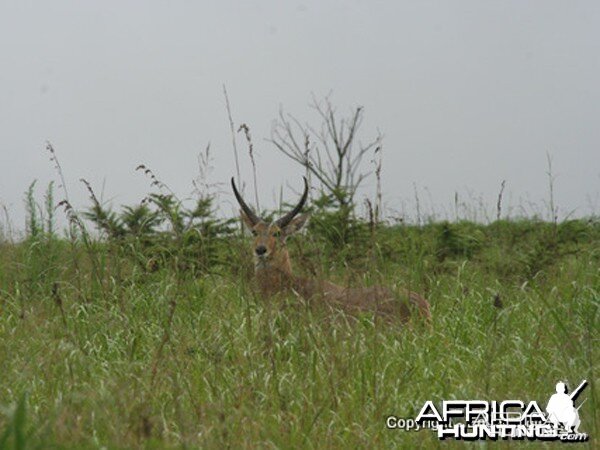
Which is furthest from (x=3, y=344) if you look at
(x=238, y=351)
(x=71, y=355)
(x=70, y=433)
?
(x=70, y=433)

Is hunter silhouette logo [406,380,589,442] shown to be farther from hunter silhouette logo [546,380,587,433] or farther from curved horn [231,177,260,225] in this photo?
curved horn [231,177,260,225]

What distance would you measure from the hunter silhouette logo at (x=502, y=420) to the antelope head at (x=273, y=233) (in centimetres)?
521

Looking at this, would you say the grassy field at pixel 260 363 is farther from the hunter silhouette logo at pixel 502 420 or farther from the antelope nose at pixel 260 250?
the antelope nose at pixel 260 250

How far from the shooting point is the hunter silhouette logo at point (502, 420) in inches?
180

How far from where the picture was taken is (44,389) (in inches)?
220

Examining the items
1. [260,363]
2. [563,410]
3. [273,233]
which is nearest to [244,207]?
[273,233]

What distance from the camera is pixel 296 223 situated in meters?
10.2

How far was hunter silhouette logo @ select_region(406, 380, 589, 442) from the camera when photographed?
15.0ft

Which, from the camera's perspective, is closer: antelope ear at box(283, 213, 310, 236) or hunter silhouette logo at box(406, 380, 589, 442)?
hunter silhouette logo at box(406, 380, 589, 442)

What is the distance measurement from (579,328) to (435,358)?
4.10 ft

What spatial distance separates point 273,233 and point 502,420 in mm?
5792

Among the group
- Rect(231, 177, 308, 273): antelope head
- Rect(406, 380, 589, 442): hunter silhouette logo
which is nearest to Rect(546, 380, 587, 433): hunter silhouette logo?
Rect(406, 380, 589, 442): hunter silhouette logo

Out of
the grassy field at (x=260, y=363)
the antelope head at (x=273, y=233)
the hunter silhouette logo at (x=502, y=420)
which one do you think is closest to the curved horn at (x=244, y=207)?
the antelope head at (x=273, y=233)

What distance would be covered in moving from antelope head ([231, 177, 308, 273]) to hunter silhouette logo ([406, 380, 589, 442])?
5.21m
